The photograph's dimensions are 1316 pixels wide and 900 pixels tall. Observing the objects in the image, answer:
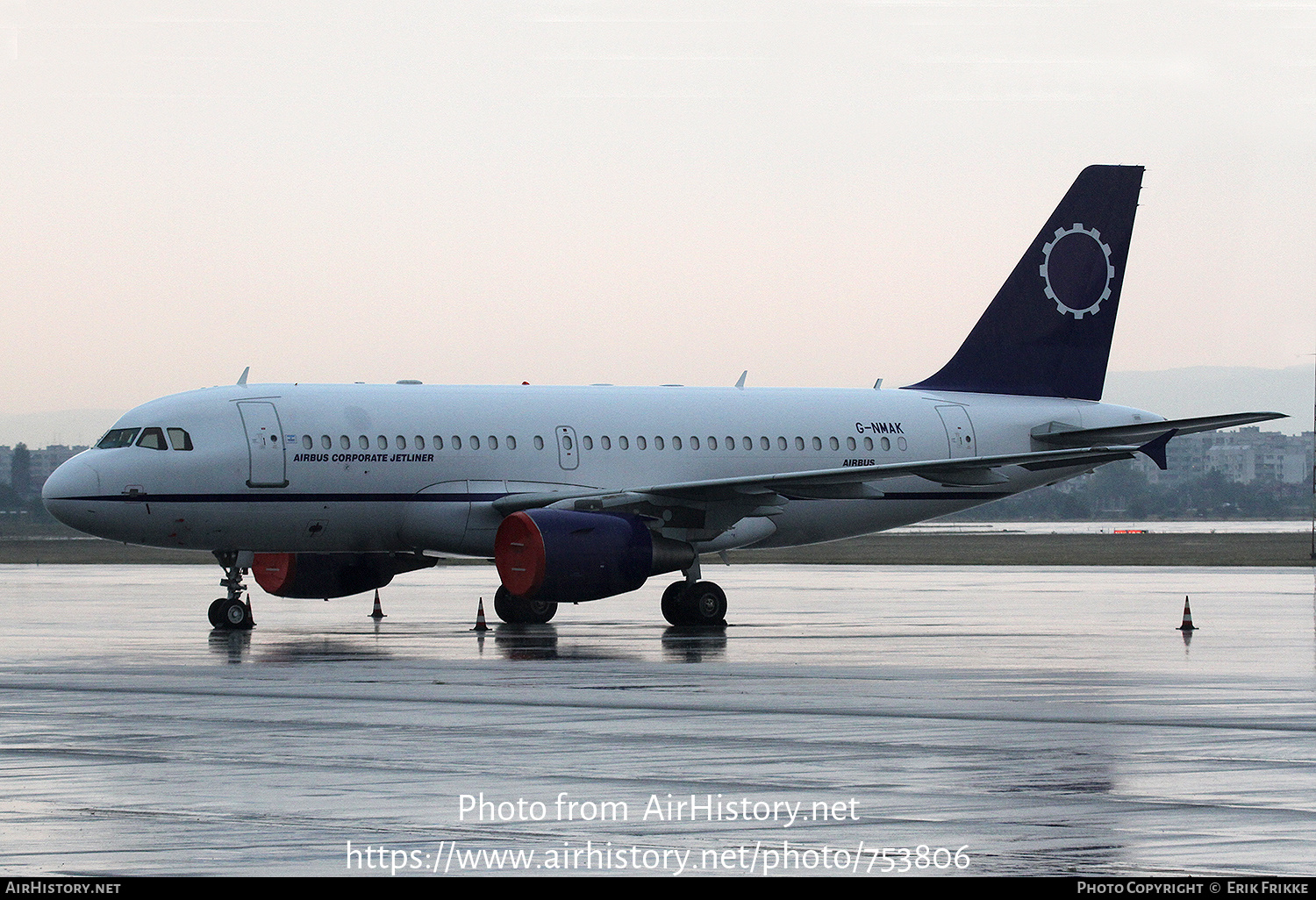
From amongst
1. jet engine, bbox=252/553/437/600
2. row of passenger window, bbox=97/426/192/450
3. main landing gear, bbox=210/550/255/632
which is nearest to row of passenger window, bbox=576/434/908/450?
jet engine, bbox=252/553/437/600

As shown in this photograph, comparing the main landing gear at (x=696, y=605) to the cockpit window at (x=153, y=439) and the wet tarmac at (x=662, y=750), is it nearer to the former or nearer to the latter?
the wet tarmac at (x=662, y=750)

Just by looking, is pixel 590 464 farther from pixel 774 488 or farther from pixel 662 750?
pixel 662 750

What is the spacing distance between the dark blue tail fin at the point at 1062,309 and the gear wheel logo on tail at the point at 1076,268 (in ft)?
0.06

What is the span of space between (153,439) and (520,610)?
6.53 m

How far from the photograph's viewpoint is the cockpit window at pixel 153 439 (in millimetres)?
30250

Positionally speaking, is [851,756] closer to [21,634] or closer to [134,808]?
[134,808]

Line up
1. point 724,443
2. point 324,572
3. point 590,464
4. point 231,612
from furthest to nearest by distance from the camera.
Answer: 1. point 724,443
2. point 324,572
3. point 590,464
4. point 231,612

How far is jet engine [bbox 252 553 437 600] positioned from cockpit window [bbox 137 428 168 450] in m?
3.75

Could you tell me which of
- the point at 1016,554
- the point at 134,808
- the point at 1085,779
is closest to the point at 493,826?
the point at 134,808

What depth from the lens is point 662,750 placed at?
14.7m

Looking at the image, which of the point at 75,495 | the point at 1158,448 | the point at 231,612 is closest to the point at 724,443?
the point at 1158,448

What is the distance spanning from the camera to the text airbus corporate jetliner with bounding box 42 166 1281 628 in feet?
97.8

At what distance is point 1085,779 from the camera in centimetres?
1309

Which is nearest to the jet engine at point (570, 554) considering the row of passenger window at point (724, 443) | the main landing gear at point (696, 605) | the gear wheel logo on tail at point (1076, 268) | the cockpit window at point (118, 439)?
the main landing gear at point (696, 605)
